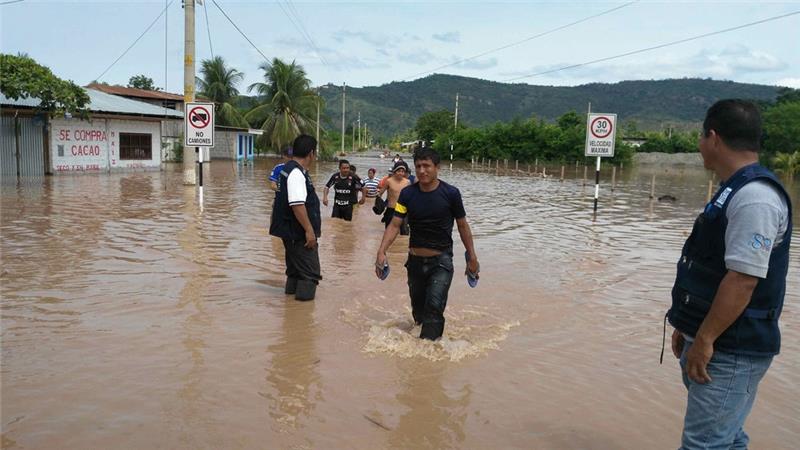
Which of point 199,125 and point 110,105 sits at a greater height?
point 110,105

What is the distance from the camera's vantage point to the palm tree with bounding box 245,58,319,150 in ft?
157

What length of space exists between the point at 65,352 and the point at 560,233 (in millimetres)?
10754

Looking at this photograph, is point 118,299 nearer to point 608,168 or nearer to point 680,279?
point 680,279

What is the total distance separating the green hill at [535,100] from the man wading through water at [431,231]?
123m

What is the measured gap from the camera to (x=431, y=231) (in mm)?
5410

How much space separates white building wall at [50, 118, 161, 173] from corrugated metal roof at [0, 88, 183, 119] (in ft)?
2.20

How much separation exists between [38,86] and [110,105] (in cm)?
671

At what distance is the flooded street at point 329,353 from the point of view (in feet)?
13.3

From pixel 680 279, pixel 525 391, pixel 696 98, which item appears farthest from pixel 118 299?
pixel 696 98

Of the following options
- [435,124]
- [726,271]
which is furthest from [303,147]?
[435,124]

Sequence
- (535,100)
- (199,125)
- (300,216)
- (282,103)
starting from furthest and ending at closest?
1. (535,100)
2. (282,103)
3. (199,125)
4. (300,216)

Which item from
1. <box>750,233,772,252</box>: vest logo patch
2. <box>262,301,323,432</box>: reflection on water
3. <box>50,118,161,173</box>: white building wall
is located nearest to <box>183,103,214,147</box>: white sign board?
<box>262,301,323,432</box>: reflection on water

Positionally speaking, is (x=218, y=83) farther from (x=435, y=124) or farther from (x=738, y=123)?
(x=738, y=123)

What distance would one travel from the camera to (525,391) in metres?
4.80
